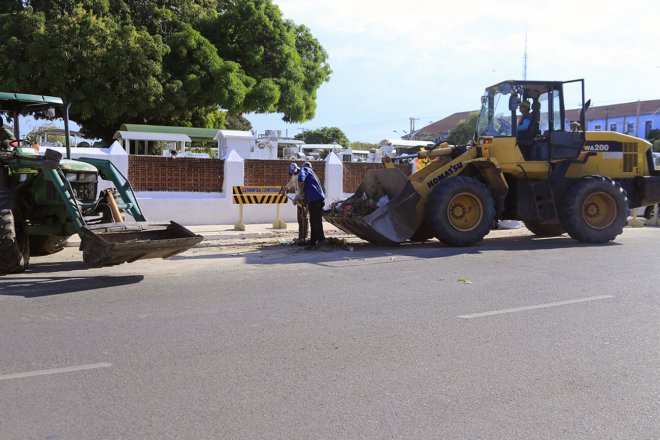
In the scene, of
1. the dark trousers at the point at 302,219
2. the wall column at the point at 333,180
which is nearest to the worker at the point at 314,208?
the dark trousers at the point at 302,219

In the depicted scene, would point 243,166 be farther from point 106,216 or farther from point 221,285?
point 221,285

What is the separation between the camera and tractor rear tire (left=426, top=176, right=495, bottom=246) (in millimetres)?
11836

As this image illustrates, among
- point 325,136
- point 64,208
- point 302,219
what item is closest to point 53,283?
point 64,208

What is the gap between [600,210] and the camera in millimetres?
13336

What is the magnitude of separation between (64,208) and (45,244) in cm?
224

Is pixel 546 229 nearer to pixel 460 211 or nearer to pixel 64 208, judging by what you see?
pixel 460 211

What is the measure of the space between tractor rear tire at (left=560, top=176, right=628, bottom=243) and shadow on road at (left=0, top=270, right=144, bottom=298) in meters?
8.52

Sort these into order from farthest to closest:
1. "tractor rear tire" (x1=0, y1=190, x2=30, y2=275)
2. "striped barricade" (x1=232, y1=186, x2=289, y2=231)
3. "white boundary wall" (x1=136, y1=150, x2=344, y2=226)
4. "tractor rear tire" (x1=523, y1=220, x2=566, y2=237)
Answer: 1. "white boundary wall" (x1=136, y1=150, x2=344, y2=226)
2. "striped barricade" (x1=232, y1=186, x2=289, y2=231)
3. "tractor rear tire" (x1=523, y1=220, x2=566, y2=237)
4. "tractor rear tire" (x1=0, y1=190, x2=30, y2=275)

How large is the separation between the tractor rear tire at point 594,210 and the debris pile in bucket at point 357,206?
12.5 ft

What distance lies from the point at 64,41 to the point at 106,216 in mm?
15927

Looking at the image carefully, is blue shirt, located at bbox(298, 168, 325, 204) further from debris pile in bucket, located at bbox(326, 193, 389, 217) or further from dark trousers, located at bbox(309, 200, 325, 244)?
debris pile in bucket, located at bbox(326, 193, 389, 217)

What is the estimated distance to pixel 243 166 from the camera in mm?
17438

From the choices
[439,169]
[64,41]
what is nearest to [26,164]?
[439,169]

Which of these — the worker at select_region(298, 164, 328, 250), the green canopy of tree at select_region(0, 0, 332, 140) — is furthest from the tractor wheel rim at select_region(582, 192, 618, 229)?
the green canopy of tree at select_region(0, 0, 332, 140)
